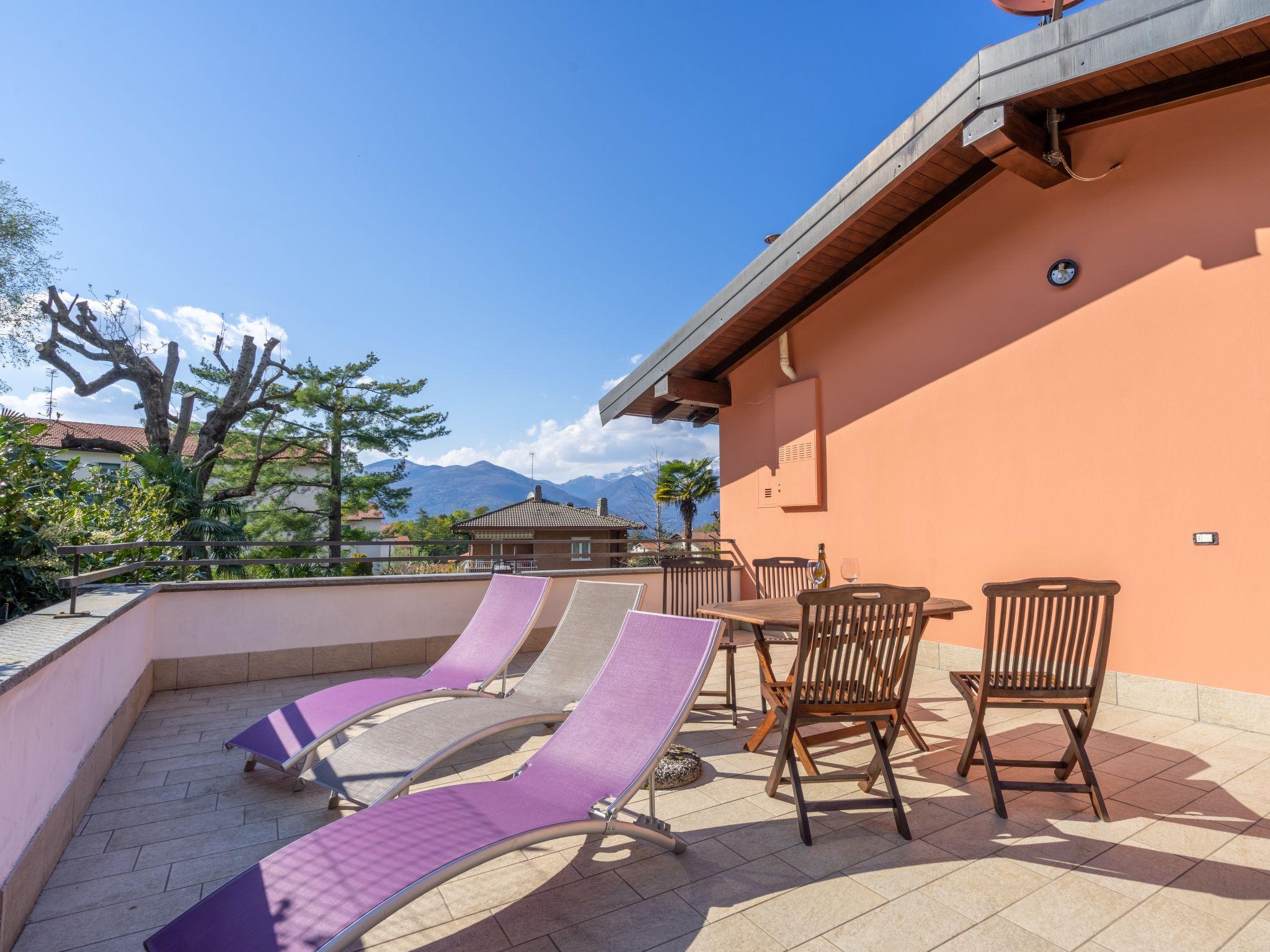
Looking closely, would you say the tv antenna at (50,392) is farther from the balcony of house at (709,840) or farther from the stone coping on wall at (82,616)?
the balcony of house at (709,840)

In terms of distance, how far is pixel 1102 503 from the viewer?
4492mm

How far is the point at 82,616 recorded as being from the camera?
2.96m

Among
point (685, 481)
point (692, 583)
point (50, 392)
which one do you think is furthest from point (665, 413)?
point (50, 392)

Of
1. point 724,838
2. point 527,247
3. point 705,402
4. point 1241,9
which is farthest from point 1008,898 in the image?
point 527,247

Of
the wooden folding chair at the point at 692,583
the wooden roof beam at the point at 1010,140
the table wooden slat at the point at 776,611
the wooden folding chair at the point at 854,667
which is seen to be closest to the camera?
the wooden folding chair at the point at 854,667

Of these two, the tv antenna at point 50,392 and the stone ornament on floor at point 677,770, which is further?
the tv antenna at point 50,392

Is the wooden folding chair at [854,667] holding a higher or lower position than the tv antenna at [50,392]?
lower

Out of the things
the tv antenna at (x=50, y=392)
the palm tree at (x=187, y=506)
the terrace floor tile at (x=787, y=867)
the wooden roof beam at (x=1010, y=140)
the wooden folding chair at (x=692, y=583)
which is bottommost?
the terrace floor tile at (x=787, y=867)

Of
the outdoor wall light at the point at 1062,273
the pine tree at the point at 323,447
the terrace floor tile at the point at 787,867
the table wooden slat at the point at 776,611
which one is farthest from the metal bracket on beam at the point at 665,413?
the pine tree at the point at 323,447

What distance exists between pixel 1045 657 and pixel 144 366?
19714 millimetres

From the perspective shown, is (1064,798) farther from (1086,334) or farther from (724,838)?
(1086,334)

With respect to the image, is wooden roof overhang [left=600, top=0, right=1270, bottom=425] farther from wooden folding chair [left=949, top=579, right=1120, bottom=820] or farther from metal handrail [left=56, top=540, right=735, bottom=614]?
wooden folding chair [left=949, top=579, right=1120, bottom=820]

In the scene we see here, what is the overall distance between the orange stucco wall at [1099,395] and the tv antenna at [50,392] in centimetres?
1739

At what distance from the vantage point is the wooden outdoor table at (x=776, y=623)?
10.2 feet
